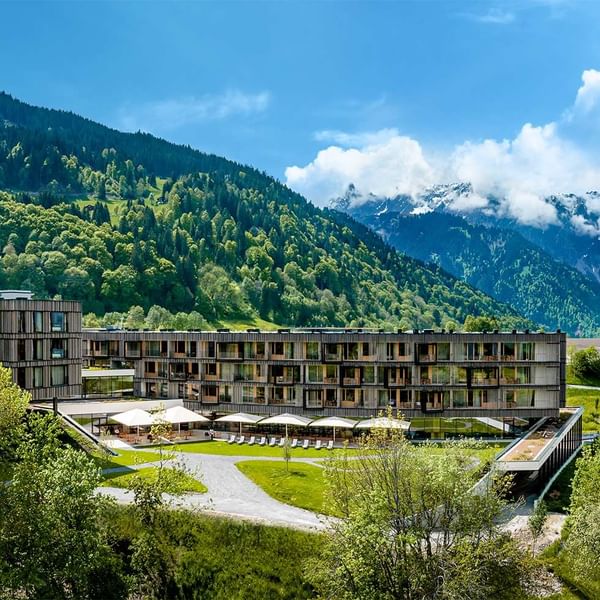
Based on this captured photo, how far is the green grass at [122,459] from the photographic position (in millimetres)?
57375

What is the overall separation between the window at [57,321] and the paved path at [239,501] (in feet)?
70.8

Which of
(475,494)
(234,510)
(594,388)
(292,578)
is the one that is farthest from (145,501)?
(594,388)

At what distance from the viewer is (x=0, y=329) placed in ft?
202

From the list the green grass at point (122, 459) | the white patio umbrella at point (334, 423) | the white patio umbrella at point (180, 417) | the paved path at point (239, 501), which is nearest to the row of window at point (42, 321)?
the green grass at point (122, 459)

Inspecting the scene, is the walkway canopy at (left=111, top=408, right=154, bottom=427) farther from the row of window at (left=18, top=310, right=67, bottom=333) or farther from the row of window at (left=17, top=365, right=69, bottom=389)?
the row of window at (left=18, top=310, right=67, bottom=333)

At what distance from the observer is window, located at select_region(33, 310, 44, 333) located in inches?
2534

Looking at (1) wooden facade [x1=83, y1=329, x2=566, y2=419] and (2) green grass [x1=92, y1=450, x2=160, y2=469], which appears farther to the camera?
(1) wooden facade [x1=83, y1=329, x2=566, y2=419]

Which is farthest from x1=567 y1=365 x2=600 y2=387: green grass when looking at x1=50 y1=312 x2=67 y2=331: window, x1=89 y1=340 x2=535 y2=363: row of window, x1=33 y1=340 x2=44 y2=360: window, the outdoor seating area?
x1=33 y1=340 x2=44 y2=360: window

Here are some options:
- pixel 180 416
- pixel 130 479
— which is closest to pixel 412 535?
pixel 130 479

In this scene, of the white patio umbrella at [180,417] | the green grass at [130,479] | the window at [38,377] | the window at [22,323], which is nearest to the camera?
the green grass at [130,479]

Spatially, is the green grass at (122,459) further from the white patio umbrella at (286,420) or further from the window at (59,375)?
the white patio umbrella at (286,420)

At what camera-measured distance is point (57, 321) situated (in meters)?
66.9

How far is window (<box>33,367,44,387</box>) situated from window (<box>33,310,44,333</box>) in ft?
12.3

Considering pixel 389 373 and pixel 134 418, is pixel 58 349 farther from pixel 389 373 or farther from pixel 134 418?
pixel 389 373
